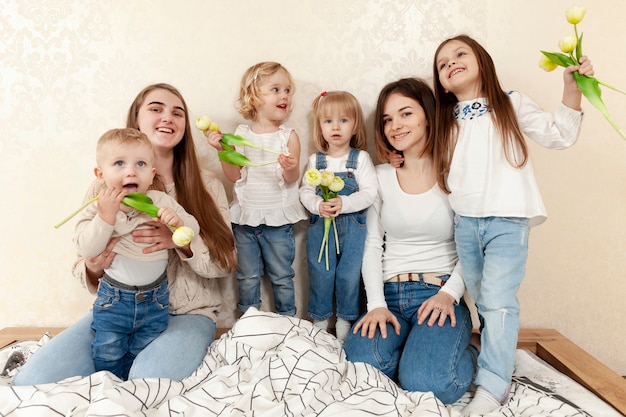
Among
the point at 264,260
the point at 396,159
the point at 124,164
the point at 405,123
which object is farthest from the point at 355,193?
the point at 124,164

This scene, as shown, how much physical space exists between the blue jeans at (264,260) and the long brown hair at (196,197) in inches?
5.1

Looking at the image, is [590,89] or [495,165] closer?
[590,89]

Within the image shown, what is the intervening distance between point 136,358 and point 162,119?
0.84 metres

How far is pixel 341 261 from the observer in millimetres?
1889

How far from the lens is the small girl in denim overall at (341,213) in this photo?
1.87 metres

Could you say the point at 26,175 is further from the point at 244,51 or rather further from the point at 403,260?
the point at 403,260

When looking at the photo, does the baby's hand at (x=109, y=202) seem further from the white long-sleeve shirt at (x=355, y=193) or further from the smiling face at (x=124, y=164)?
the white long-sleeve shirt at (x=355, y=193)

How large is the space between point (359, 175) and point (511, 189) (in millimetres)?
566

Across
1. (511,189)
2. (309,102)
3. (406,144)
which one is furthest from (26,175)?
(511,189)

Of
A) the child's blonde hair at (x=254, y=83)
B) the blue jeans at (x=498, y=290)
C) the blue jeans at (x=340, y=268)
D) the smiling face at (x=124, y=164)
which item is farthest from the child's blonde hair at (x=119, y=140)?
the blue jeans at (x=498, y=290)

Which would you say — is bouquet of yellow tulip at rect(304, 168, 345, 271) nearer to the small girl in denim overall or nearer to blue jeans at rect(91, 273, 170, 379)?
the small girl in denim overall

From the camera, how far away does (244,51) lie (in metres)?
2.03

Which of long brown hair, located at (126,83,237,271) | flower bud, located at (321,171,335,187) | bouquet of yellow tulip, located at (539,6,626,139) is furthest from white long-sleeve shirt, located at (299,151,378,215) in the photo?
bouquet of yellow tulip, located at (539,6,626,139)

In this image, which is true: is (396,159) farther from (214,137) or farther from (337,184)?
(214,137)
